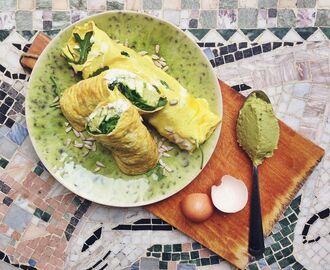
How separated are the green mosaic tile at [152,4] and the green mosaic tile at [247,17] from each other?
0.58 feet

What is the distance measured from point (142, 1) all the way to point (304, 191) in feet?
1.80

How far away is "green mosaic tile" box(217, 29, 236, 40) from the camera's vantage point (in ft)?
4.62

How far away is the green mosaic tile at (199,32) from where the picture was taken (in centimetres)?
140

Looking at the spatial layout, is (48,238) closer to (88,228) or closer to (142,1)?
(88,228)

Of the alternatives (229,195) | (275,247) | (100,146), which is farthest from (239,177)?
(100,146)

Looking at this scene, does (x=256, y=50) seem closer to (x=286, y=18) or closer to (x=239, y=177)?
(x=286, y=18)

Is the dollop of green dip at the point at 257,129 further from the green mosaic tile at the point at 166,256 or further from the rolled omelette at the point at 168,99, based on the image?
the green mosaic tile at the point at 166,256

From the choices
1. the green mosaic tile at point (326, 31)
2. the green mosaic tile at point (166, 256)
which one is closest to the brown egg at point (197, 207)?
the green mosaic tile at point (166, 256)

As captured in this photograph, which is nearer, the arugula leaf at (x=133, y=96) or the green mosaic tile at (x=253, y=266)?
the arugula leaf at (x=133, y=96)

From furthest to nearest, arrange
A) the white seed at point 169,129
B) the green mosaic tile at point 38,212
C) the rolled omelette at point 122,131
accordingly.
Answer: the green mosaic tile at point 38,212
the white seed at point 169,129
the rolled omelette at point 122,131

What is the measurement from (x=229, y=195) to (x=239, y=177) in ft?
0.16

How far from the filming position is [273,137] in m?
1.35

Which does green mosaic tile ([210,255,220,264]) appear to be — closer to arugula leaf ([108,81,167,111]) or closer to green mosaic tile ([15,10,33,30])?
arugula leaf ([108,81,167,111])

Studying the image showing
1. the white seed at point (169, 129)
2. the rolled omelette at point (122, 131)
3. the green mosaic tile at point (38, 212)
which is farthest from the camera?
the green mosaic tile at point (38, 212)
